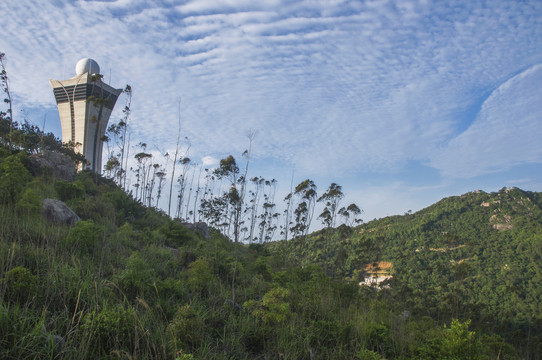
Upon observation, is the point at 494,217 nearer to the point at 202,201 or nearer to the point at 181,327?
the point at 202,201

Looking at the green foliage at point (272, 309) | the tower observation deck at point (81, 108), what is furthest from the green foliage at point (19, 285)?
the tower observation deck at point (81, 108)

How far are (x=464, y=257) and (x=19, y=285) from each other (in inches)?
2635

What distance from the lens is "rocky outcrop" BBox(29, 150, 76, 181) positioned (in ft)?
49.2

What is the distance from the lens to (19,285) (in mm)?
3543

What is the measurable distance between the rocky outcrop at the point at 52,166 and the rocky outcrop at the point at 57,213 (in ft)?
25.3

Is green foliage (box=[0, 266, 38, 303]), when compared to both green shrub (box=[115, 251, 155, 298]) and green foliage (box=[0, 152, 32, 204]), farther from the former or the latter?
green foliage (box=[0, 152, 32, 204])

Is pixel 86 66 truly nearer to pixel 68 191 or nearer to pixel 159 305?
pixel 68 191

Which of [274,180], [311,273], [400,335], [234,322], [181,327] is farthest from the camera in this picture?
[274,180]

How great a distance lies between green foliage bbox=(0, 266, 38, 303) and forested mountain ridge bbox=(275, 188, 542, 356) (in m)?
18.2

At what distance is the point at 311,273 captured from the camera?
9.55m

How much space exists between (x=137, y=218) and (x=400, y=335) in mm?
14410

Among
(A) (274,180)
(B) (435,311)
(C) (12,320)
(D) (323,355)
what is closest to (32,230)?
(C) (12,320)

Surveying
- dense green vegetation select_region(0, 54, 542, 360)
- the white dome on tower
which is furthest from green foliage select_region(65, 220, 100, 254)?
the white dome on tower

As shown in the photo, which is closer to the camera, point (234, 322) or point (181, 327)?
point (181, 327)
